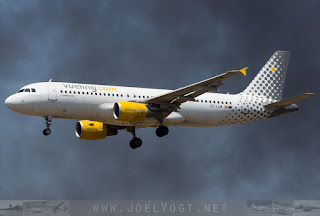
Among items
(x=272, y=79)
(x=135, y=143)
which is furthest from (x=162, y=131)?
(x=272, y=79)

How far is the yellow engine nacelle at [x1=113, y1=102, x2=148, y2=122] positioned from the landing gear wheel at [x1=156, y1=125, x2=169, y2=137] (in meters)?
2.13

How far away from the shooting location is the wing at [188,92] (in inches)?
2323

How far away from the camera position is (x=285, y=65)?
72.6 metres

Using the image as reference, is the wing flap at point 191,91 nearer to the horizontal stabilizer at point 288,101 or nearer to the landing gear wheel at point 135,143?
the landing gear wheel at point 135,143

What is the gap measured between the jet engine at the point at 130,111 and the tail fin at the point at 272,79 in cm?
1155

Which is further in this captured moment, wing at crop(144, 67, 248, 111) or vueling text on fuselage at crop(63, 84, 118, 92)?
vueling text on fuselage at crop(63, 84, 118, 92)

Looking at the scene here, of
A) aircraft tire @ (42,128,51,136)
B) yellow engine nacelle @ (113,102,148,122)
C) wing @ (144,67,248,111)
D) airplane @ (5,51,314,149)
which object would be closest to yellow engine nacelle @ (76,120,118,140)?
airplane @ (5,51,314,149)

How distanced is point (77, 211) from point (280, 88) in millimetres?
24793

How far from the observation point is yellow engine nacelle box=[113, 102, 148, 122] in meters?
60.2

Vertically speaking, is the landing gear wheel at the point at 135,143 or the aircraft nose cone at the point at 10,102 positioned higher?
the aircraft nose cone at the point at 10,102

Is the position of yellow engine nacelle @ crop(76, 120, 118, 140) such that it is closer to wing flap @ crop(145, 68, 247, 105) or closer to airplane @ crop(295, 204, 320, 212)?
wing flap @ crop(145, 68, 247, 105)

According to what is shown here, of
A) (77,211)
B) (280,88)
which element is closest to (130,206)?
(77,211)

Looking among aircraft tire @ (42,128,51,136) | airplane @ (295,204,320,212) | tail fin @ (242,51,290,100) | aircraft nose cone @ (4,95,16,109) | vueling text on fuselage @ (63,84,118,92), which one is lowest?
airplane @ (295,204,320,212)

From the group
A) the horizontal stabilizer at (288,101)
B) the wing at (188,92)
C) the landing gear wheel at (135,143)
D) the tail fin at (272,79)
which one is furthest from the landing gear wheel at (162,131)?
the horizontal stabilizer at (288,101)
